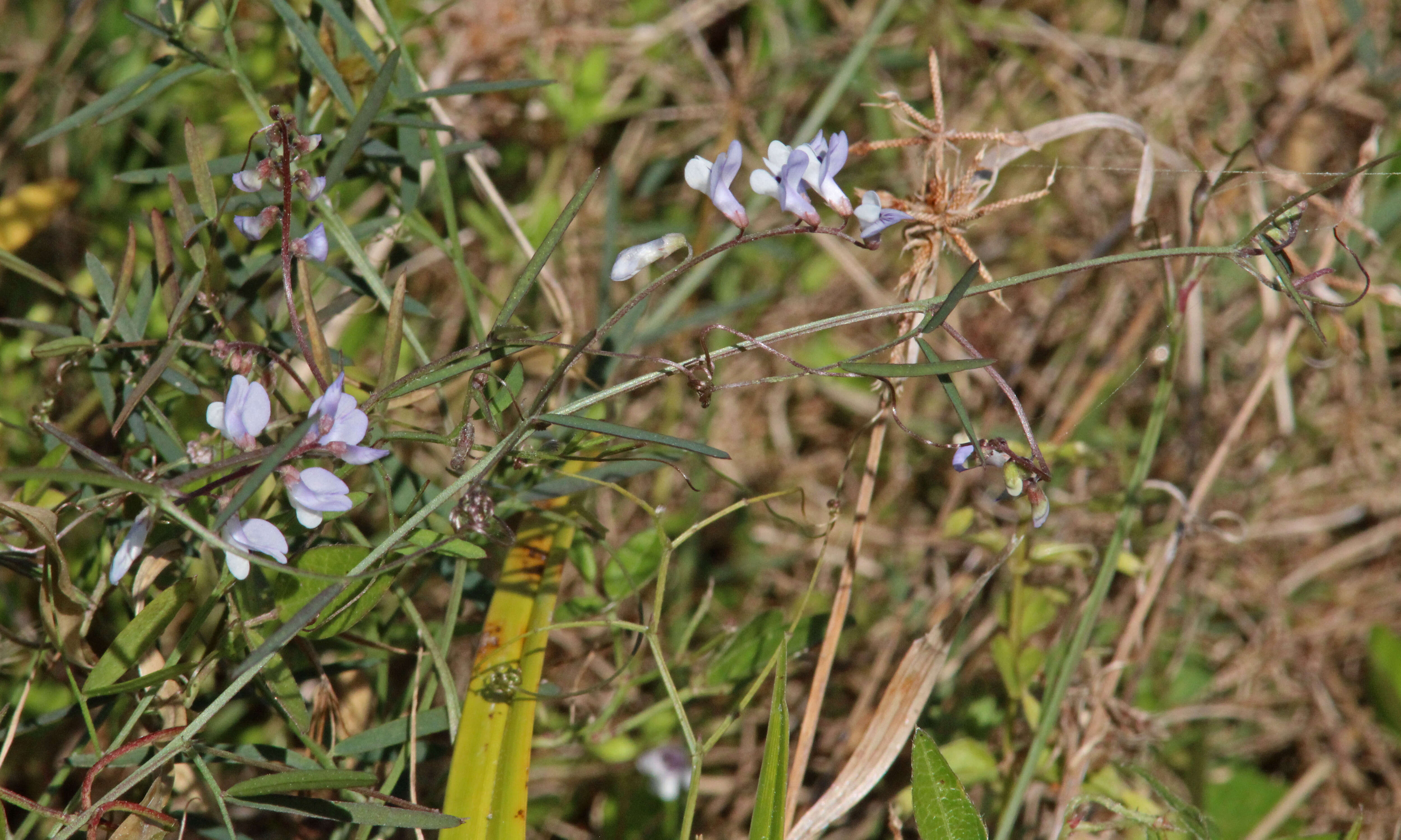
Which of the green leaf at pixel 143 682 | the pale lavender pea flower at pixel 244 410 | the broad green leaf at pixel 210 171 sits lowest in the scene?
the green leaf at pixel 143 682

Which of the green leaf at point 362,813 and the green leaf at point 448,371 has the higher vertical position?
the green leaf at point 448,371

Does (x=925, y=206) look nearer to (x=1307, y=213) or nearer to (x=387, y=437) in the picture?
(x=387, y=437)

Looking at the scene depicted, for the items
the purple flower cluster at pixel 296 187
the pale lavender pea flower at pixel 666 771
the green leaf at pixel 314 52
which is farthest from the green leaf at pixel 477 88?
the pale lavender pea flower at pixel 666 771

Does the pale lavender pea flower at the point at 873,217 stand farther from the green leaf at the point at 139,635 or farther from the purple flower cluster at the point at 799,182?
the green leaf at the point at 139,635

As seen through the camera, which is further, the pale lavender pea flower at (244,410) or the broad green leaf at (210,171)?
the broad green leaf at (210,171)

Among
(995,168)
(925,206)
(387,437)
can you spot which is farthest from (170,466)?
(995,168)

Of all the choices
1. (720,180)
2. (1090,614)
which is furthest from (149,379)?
(1090,614)

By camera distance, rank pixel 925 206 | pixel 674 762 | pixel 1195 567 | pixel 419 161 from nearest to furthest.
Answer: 1. pixel 925 206
2. pixel 419 161
3. pixel 674 762
4. pixel 1195 567
